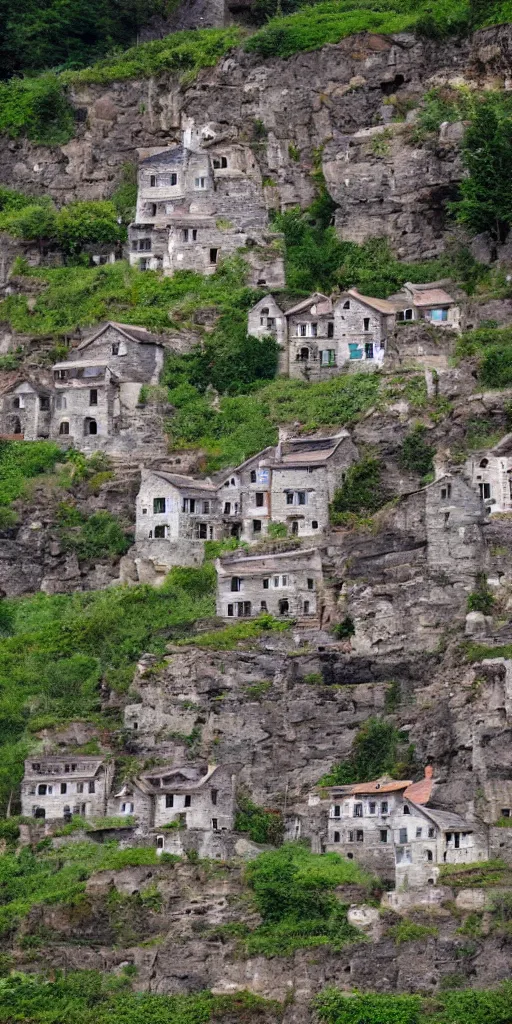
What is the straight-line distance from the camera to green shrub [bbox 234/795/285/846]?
9950 centimetres

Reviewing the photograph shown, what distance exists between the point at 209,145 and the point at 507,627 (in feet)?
120

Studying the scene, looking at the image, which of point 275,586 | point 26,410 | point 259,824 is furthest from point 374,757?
point 26,410

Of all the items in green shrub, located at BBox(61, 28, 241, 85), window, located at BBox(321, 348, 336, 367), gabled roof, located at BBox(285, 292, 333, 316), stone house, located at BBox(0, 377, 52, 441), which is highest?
green shrub, located at BBox(61, 28, 241, 85)

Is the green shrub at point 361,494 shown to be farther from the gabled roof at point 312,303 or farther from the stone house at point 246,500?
the gabled roof at point 312,303

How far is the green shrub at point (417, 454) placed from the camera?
111 meters

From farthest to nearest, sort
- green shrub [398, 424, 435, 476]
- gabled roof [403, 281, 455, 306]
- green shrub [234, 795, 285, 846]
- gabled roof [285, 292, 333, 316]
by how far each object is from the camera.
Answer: gabled roof [285, 292, 333, 316]
gabled roof [403, 281, 455, 306]
green shrub [398, 424, 435, 476]
green shrub [234, 795, 285, 846]

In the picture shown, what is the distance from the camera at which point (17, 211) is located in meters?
131

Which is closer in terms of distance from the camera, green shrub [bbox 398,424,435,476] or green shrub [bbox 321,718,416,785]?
green shrub [bbox 321,718,416,785]

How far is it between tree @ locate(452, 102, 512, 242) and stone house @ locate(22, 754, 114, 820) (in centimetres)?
3257

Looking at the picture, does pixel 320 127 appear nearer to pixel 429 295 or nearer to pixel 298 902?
pixel 429 295

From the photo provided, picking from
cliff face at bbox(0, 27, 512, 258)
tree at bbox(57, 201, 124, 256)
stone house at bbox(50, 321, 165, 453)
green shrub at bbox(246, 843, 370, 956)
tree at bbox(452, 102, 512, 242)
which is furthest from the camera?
tree at bbox(57, 201, 124, 256)

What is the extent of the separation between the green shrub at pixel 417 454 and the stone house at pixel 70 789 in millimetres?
18315

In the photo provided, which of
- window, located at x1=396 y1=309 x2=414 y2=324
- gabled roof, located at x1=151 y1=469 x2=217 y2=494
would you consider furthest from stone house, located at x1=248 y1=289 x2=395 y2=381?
gabled roof, located at x1=151 y1=469 x2=217 y2=494

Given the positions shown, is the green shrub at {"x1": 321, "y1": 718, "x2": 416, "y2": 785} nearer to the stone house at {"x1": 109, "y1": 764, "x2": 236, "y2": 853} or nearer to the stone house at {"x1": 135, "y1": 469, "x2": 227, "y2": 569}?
the stone house at {"x1": 109, "y1": 764, "x2": 236, "y2": 853}
